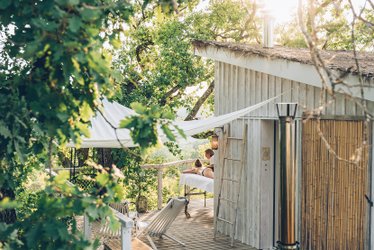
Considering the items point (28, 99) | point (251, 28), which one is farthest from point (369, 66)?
point (251, 28)

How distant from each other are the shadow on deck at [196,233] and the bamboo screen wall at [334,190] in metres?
1.46

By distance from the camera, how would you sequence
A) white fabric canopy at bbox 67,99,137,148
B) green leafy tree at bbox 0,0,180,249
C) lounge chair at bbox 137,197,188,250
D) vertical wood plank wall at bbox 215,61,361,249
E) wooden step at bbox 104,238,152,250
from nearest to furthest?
green leafy tree at bbox 0,0,180,249
wooden step at bbox 104,238,152,250
white fabric canopy at bbox 67,99,137,148
vertical wood plank wall at bbox 215,61,361,249
lounge chair at bbox 137,197,188,250

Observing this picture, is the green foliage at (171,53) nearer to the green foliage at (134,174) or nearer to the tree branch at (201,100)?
the tree branch at (201,100)

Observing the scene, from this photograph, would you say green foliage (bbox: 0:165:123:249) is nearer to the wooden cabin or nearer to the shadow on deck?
the wooden cabin

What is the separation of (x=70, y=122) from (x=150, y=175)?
8968mm

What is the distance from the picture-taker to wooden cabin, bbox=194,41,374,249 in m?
5.61

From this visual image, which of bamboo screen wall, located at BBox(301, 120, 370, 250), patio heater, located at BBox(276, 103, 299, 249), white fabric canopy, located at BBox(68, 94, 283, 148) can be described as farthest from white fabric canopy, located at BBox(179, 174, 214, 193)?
patio heater, located at BBox(276, 103, 299, 249)

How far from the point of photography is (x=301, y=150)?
255 inches

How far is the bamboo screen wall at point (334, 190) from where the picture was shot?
5.61 metres

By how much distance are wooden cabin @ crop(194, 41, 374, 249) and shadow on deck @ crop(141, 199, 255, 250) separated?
0.28 meters

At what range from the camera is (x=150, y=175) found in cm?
1193

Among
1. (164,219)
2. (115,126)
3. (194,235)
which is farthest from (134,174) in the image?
(115,126)

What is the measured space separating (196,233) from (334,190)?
3008mm

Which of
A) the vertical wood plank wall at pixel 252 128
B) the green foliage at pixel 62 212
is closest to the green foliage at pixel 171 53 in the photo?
the vertical wood plank wall at pixel 252 128
